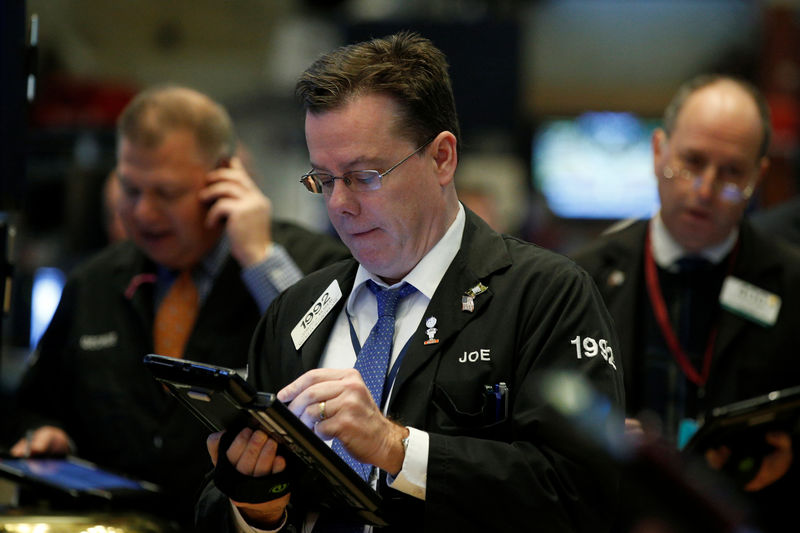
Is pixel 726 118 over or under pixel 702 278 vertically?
over

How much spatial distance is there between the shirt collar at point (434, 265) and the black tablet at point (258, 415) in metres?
0.46

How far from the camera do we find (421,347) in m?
→ 2.11

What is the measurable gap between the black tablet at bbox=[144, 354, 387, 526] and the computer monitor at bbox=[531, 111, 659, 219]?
30.9 ft

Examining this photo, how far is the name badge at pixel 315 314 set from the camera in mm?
2309

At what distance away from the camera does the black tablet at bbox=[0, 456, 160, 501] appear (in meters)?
2.66

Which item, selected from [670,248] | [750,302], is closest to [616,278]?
[670,248]

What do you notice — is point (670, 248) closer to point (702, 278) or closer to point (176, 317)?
point (702, 278)

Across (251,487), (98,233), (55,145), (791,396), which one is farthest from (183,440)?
(55,145)

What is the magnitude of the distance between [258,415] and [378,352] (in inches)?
15.6

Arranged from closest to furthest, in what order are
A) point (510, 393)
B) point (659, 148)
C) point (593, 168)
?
point (510, 393) → point (659, 148) → point (593, 168)

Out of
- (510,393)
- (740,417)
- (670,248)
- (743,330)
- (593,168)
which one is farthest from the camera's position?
(593,168)

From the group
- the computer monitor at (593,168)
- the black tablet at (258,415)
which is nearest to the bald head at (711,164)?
the black tablet at (258,415)

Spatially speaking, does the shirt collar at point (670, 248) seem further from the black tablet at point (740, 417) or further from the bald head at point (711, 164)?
the black tablet at point (740, 417)

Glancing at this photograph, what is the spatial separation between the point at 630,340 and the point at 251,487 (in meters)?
1.69
